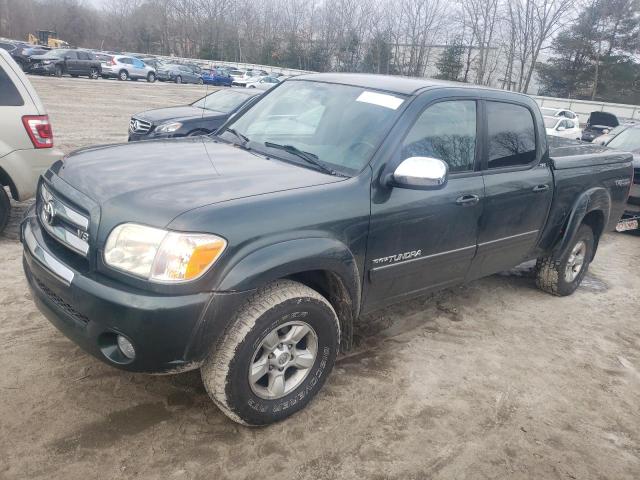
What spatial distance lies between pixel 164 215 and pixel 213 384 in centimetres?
89

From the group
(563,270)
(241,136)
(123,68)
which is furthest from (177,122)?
(123,68)

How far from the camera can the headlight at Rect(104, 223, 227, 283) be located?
2.39m

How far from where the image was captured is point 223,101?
10859mm

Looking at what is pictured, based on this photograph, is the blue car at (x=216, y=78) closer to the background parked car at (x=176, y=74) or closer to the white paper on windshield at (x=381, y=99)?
the background parked car at (x=176, y=74)

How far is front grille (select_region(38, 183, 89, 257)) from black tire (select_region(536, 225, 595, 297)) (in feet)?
14.0

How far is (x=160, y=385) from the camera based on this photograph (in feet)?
10.5

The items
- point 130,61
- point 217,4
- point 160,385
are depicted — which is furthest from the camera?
point 217,4

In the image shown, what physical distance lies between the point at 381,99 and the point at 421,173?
2.52 ft

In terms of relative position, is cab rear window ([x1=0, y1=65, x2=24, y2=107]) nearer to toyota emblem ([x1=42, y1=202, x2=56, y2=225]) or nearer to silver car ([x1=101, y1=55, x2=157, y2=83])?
toyota emblem ([x1=42, y1=202, x2=56, y2=225])

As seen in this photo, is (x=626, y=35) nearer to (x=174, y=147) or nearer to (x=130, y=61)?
(x=130, y=61)

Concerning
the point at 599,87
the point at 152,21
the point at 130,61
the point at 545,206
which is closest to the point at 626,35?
the point at 599,87

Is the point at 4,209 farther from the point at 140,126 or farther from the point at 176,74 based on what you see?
the point at 176,74

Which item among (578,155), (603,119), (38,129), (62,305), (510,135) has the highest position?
(510,135)

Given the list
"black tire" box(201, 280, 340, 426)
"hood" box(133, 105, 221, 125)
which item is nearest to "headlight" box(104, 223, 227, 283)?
"black tire" box(201, 280, 340, 426)
